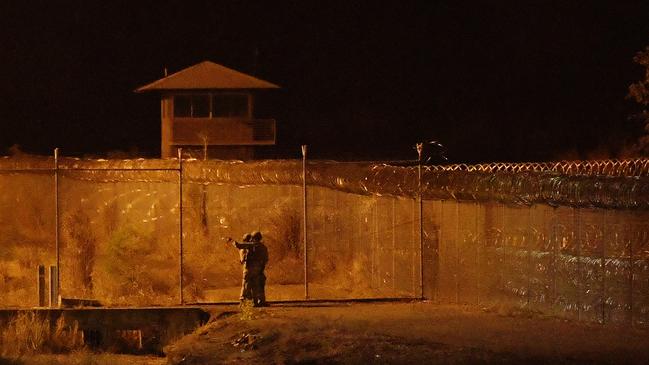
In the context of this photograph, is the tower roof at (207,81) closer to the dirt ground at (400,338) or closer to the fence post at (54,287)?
the fence post at (54,287)

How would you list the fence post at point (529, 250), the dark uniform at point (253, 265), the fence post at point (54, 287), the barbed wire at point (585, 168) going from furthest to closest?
1. the fence post at point (54, 287)
2. the dark uniform at point (253, 265)
3. the fence post at point (529, 250)
4. the barbed wire at point (585, 168)

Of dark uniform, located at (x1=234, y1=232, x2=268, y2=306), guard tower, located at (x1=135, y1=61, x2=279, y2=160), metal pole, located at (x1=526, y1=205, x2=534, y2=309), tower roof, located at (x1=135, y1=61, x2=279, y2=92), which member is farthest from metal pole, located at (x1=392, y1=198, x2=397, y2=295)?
tower roof, located at (x1=135, y1=61, x2=279, y2=92)

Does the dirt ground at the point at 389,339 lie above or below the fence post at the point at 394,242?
below

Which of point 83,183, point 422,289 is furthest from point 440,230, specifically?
point 83,183

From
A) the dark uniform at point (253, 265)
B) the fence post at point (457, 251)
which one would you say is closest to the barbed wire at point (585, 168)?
the fence post at point (457, 251)

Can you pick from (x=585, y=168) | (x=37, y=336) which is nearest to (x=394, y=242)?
(x=585, y=168)

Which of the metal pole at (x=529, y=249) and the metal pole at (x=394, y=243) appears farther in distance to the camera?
the metal pole at (x=394, y=243)

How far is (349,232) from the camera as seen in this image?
21516 mm

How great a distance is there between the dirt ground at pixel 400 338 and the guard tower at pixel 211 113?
103 feet

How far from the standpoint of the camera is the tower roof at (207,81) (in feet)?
160

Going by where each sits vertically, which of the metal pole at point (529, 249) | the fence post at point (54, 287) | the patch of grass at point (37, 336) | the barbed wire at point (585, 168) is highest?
the barbed wire at point (585, 168)

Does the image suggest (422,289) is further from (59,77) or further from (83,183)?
(59,77)

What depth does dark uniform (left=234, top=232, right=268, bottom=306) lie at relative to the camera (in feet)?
57.6

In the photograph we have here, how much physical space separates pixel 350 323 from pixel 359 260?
16.1ft
